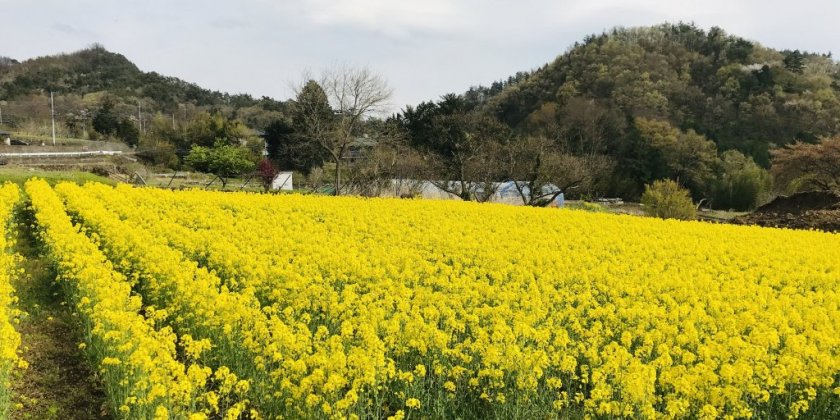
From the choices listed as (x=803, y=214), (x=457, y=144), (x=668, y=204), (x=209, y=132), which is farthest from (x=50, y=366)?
(x=209, y=132)

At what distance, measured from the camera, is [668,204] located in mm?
32562

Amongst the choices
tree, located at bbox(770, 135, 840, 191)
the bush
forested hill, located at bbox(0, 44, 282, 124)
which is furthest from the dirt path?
forested hill, located at bbox(0, 44, 282, 124)

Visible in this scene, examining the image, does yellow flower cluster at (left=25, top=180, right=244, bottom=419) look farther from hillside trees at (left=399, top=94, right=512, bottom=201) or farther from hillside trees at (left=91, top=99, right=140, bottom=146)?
hillside trees at (left=91, top=99, right=140, bottom=146)

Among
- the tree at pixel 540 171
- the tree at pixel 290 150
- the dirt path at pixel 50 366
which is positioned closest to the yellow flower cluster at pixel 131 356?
the dirt path at pixel 50 366

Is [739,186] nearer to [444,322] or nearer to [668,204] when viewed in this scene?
[668,204]

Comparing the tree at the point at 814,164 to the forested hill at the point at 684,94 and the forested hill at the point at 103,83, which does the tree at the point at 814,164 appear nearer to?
the forested hill at the point at 684,94

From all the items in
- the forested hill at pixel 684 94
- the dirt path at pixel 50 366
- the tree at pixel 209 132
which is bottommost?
the dirt path at pixel 50 366

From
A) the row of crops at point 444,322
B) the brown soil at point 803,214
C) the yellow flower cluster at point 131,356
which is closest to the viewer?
the yellow flower cluster at point 131,356

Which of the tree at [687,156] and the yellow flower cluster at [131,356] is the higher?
the tree at [687,156]

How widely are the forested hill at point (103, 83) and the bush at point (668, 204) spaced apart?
78.3 metres

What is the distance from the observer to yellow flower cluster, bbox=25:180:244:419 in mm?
5375

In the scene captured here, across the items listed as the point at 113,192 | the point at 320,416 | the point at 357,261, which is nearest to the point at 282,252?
the point at 357,261

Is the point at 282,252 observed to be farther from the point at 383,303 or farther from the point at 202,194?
the point at 202,194

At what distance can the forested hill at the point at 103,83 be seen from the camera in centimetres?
10119
